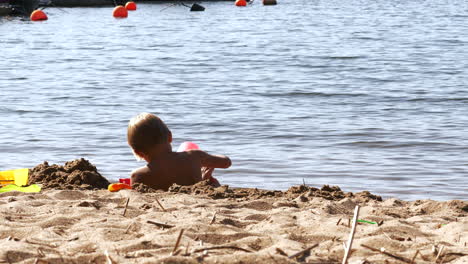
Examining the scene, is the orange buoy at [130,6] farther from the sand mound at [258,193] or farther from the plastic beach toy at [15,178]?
the sand mound at [258,193]

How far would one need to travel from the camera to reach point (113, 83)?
583 inches

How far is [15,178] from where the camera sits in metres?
5.84

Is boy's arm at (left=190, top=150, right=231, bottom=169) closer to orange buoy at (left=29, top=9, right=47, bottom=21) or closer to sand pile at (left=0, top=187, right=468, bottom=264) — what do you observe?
sand pile at (left=0, top=187, right=468, bottom=264)

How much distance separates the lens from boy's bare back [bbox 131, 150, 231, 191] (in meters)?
5.44

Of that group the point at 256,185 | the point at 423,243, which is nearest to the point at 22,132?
the point at 256,185

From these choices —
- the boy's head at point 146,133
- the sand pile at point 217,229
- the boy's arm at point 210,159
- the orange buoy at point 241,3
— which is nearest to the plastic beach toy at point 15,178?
the sand pile at point 217,229

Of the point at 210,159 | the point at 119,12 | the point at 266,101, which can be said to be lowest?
the point at 119,12

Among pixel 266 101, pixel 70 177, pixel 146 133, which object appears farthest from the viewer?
pixel 266 101

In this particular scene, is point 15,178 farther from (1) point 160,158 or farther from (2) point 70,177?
(1) point 160,158

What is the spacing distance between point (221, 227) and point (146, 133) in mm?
1687

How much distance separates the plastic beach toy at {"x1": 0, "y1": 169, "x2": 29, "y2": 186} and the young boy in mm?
894

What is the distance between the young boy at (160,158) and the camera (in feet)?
17.3

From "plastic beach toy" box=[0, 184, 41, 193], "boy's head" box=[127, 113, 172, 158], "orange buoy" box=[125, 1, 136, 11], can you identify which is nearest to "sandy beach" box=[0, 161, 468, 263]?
"plastic beach toy" box=[0, 184, 41, 193]

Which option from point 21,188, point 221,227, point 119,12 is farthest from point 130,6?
point 221,227
